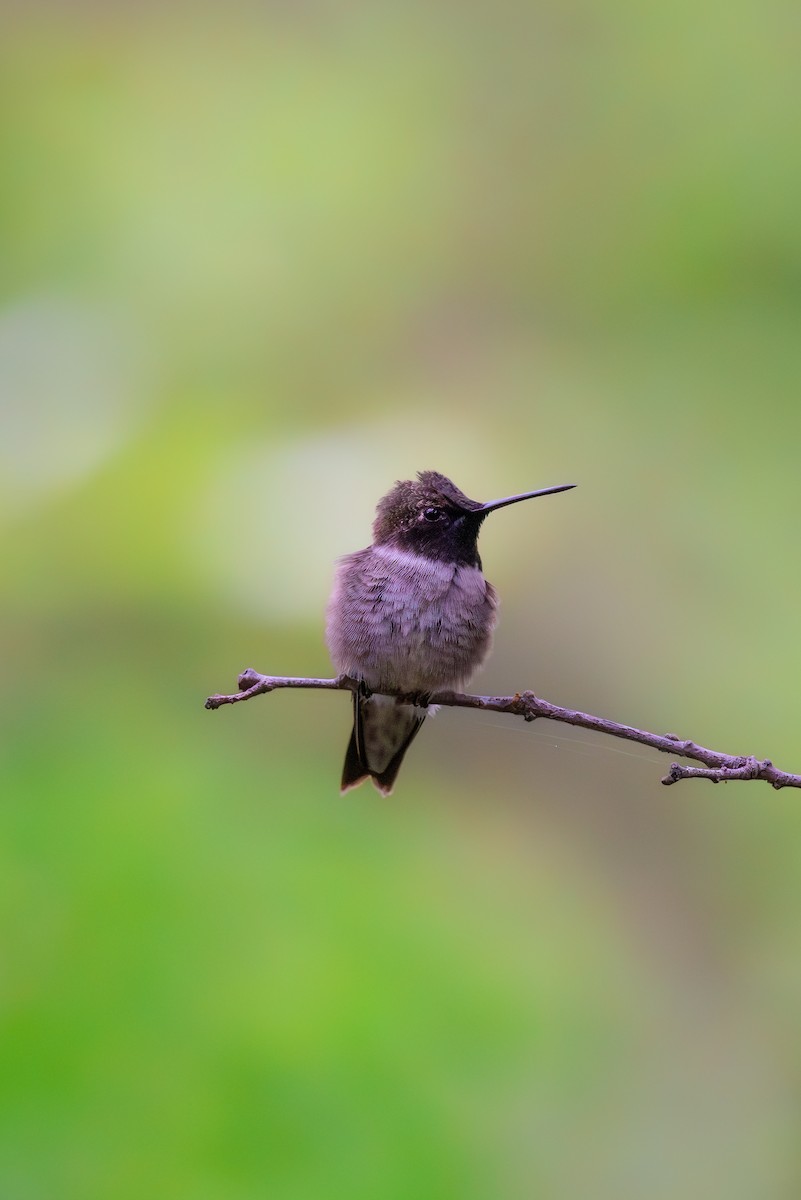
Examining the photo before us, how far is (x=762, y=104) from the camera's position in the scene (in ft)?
9.91

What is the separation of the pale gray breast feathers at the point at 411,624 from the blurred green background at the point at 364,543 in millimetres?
433

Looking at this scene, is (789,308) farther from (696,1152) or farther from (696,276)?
(696,1152)

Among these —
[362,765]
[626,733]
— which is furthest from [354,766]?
[626,733]

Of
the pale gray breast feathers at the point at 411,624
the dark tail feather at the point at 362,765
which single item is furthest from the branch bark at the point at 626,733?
the dark tail feather at the point at 362,765

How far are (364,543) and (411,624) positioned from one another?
0.85 meters

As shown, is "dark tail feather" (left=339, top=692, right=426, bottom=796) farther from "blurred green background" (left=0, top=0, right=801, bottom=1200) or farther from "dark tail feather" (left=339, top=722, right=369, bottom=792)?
"blurred green background" (left=0, top=0, right=801, bottom=1200)

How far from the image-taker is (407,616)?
173 cm

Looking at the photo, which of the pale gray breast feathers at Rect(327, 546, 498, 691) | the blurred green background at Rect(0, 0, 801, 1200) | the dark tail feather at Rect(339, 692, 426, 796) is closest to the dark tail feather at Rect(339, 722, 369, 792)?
the dark tail feather at Rect(339, 692, 426, 796)

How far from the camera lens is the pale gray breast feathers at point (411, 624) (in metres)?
1.73

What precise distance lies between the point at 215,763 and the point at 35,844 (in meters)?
0.48

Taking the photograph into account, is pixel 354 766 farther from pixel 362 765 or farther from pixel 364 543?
pixel 364 543

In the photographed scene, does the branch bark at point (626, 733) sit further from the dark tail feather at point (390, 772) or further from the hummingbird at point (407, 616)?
the dark tail feather at point (390, 772)

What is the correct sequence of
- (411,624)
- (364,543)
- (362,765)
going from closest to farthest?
(411,624) → (362,765) → (364,543)

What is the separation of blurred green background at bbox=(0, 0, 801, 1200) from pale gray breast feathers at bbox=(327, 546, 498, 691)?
0.43 meters
